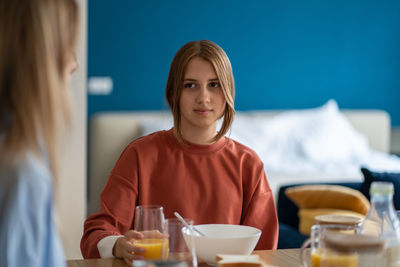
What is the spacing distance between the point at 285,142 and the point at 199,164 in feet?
9.08

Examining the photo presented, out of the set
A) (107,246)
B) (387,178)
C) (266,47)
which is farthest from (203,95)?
(266,47)

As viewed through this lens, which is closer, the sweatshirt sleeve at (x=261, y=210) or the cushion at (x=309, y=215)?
the sweatshirt sleeve at (x=261, y=210)

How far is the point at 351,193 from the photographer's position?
2707 millimetres

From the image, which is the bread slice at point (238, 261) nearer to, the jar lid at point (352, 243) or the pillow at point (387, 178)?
the jar lid at point (352, 243)

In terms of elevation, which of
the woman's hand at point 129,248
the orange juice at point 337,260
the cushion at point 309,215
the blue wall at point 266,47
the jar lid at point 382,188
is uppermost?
the blue wall at point 266,47

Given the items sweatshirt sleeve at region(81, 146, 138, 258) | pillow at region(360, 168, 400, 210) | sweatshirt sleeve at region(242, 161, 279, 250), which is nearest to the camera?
sweatshirt sleeve at region(81, 146, 138, 258)

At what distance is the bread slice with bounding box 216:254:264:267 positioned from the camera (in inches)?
45.1

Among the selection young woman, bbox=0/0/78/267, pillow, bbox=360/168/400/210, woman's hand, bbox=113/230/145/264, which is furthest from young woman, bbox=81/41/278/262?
young woman, bbox=0/0/78/267

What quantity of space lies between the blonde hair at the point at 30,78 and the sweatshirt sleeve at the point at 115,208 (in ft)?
2.34

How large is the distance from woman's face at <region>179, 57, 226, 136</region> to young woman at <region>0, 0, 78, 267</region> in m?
0.88

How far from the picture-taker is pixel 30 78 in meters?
0.82

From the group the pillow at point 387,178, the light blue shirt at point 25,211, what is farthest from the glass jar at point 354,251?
the pillow at point 387,178

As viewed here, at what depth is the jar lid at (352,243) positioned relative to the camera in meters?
1.03

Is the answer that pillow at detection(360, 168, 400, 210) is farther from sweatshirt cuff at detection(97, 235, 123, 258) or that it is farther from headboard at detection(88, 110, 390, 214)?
headboard at detection(88, 110, 390, 214)
